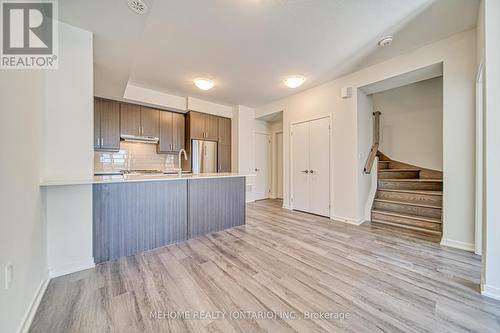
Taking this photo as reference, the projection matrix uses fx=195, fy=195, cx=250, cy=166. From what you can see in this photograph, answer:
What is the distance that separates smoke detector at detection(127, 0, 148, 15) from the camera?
1668mm

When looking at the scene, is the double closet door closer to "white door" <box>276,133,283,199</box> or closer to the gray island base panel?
"white door" <box>276,133,283,199</box>

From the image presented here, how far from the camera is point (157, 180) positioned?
2.55m

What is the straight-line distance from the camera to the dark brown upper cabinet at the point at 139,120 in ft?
13.8

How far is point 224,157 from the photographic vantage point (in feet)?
17.8

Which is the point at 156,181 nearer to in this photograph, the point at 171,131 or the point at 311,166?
the point at 171,131

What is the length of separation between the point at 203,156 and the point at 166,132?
1.05 meters

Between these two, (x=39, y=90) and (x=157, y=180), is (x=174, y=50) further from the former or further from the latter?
(x=157, y=180)

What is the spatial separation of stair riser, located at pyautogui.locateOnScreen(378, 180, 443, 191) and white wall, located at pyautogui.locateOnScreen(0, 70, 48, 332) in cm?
494

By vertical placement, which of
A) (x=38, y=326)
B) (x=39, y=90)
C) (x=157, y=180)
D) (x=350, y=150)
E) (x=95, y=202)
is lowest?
(x=38, y=326)

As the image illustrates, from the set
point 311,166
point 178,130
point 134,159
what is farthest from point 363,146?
point 134,159

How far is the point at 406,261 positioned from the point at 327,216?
1.83m

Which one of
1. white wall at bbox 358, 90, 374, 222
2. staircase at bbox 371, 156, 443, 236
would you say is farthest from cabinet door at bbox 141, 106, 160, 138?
staircase at bbox 371, 156, 443, 236

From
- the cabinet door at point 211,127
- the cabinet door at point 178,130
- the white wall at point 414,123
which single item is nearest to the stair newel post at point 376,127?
the white wall at point 414,123

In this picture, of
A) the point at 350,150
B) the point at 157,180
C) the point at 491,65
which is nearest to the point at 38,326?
the point at 157,180
